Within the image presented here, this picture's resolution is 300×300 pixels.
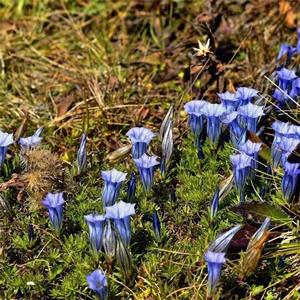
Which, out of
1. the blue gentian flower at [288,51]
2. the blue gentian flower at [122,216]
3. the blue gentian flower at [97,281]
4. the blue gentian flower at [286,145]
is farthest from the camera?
the blue gentian flower at [288,51]

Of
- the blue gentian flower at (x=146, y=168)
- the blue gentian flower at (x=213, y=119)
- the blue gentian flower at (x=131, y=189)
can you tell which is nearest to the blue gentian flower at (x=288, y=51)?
the blue gentian flower at (x=213, y=119)

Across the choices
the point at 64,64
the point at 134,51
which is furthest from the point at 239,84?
the point at 64,64

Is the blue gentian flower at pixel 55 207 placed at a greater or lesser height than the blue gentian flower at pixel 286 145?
lesser

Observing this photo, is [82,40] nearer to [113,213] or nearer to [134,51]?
[134,51]

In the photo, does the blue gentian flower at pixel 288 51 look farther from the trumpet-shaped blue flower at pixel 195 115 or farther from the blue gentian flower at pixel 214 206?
the blue gentian flower at pixel 214 206

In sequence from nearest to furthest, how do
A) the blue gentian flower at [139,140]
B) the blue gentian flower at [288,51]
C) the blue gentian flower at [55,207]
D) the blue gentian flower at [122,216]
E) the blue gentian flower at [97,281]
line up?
1. the blue gentian flower at [97,281]
2. the blue gentian flower at [122,216]
3. the blue gentian flower at [55,207]
4. the blue gentian flower at [139,140]
5. the blue gentian flower at [288,51]

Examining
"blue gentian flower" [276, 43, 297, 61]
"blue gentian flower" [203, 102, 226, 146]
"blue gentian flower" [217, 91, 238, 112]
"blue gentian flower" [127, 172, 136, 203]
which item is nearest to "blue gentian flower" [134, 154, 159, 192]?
"blue gentian flower" [127, 172, 136, 203]

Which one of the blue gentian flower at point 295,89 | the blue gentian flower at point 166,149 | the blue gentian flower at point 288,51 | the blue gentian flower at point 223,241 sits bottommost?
the blue gentian flower at point 223,241
